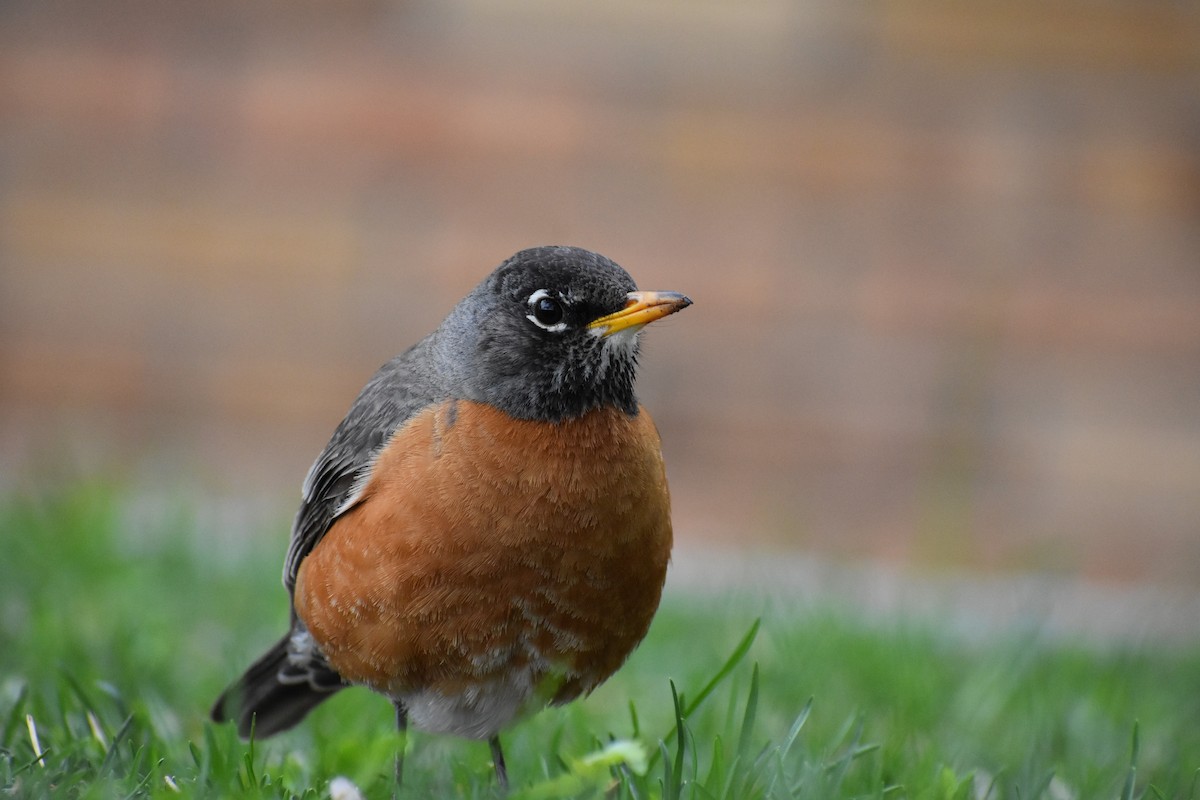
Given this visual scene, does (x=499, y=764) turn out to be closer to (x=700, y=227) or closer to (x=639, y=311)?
(x=639, y=311)

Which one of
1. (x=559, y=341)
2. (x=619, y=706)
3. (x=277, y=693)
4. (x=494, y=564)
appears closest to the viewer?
(x=494, y=564)

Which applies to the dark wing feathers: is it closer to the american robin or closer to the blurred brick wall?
the american robin

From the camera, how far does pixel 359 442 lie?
3.70 m

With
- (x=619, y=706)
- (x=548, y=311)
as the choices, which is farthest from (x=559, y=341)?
(x=619, y=706)

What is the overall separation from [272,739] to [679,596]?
2775 mm

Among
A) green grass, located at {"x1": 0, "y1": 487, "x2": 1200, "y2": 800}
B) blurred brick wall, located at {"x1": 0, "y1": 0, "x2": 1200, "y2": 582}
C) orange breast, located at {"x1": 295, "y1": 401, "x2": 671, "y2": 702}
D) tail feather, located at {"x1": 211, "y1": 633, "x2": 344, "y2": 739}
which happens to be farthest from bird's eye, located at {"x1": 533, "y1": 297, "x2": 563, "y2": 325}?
blurred brick wall, located at {"x1": 0, "y1": 0, "x2": 1200, "y2": 582}

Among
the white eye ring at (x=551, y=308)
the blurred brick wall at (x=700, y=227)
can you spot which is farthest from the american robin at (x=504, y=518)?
the blurred brick wall at (x=700, y=227)

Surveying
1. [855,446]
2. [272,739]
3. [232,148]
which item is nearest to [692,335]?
[855,446]

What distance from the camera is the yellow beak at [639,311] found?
3287mm

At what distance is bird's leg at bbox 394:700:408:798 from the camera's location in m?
2.94

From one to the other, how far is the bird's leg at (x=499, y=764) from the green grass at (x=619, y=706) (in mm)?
49

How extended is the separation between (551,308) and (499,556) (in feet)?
2.43

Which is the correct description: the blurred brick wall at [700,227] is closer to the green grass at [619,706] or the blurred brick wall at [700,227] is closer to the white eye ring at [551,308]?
the green grass at [619,706]

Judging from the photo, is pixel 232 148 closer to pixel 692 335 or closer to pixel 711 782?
pixel 692 335
